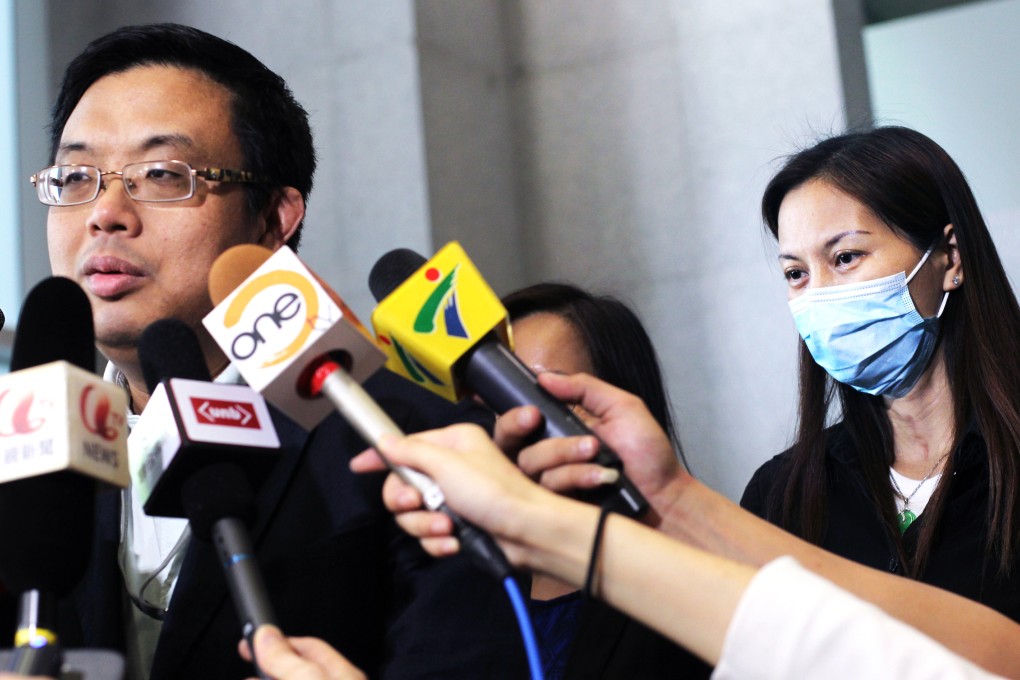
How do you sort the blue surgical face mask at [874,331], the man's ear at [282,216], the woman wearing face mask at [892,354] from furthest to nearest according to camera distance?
the blue surgical face mask at [874,331], the woman wearing face mask at [892,354], the man's ear at [282,216]

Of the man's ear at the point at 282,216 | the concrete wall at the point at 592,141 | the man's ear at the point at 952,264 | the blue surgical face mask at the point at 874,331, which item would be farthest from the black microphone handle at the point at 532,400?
the concrete wall at the point at 592,141

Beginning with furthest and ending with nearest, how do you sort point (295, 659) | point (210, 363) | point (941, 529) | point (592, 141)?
point (592, 141) < point (941, 529) < point (210, 363) < point (295, 659)

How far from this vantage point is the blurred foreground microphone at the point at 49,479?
0.86m

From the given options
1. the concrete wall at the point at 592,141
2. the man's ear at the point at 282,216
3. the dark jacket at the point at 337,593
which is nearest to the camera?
the dark jacket at the point at 337,593

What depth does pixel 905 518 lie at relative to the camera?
7.30 ft

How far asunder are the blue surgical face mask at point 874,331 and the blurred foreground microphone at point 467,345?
1.44 meters

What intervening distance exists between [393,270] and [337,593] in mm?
332

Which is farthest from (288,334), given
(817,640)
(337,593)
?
(817,640)

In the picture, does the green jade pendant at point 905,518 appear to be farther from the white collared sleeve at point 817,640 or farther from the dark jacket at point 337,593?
the white collared sleeve at point 817,640

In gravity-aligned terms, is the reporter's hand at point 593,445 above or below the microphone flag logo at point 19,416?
below

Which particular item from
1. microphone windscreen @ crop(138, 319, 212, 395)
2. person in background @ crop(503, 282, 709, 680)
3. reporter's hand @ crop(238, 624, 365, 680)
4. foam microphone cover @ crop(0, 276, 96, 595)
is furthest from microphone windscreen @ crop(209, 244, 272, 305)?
person in background @ crop(503, 282, 709, 680)

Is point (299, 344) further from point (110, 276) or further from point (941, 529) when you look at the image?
point (941, 529)

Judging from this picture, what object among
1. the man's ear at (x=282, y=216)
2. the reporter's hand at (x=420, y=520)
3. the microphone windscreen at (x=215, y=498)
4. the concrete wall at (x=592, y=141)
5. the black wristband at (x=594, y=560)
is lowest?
the black wristband at (x=594, y=560)

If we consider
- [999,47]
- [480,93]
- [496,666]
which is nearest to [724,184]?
[480,93]
